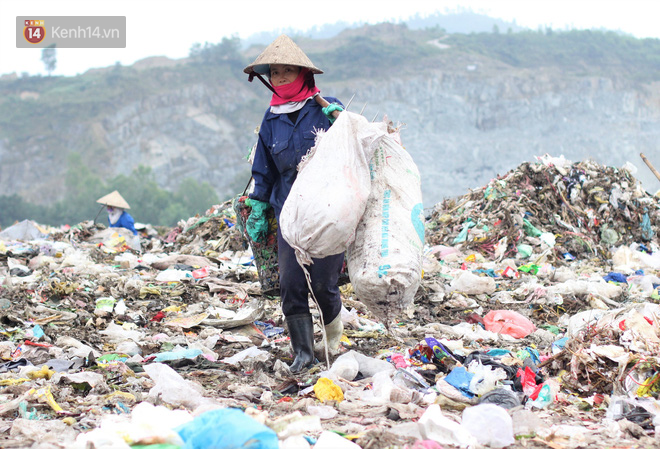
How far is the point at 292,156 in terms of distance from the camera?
3.59m

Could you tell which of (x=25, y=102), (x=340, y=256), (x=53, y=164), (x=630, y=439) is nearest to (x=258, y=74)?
(x=340, y=256)

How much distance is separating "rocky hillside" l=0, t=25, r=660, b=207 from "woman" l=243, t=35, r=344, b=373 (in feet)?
153

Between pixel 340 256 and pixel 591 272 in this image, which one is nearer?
pixel 340 256

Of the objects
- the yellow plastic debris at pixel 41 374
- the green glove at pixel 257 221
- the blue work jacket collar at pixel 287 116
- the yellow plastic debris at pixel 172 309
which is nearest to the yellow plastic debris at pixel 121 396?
the yellow plastic debris at pixel 41 374

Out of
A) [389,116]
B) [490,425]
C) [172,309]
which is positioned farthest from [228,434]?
[389,116]

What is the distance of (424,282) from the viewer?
6.21 metres

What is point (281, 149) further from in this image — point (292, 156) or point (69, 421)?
point (69, 421)

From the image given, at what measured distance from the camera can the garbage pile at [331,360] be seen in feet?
7.75

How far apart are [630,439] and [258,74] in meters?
2.63

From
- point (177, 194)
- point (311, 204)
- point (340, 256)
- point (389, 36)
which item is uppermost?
point (389, 36)

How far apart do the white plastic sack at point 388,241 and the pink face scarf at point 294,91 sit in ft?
1.85

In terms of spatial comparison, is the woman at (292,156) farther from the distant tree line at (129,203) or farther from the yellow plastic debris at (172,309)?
the distant tree line at (129,203)

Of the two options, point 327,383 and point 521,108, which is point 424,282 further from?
point 521,108

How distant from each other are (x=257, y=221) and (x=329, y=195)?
96 cm
